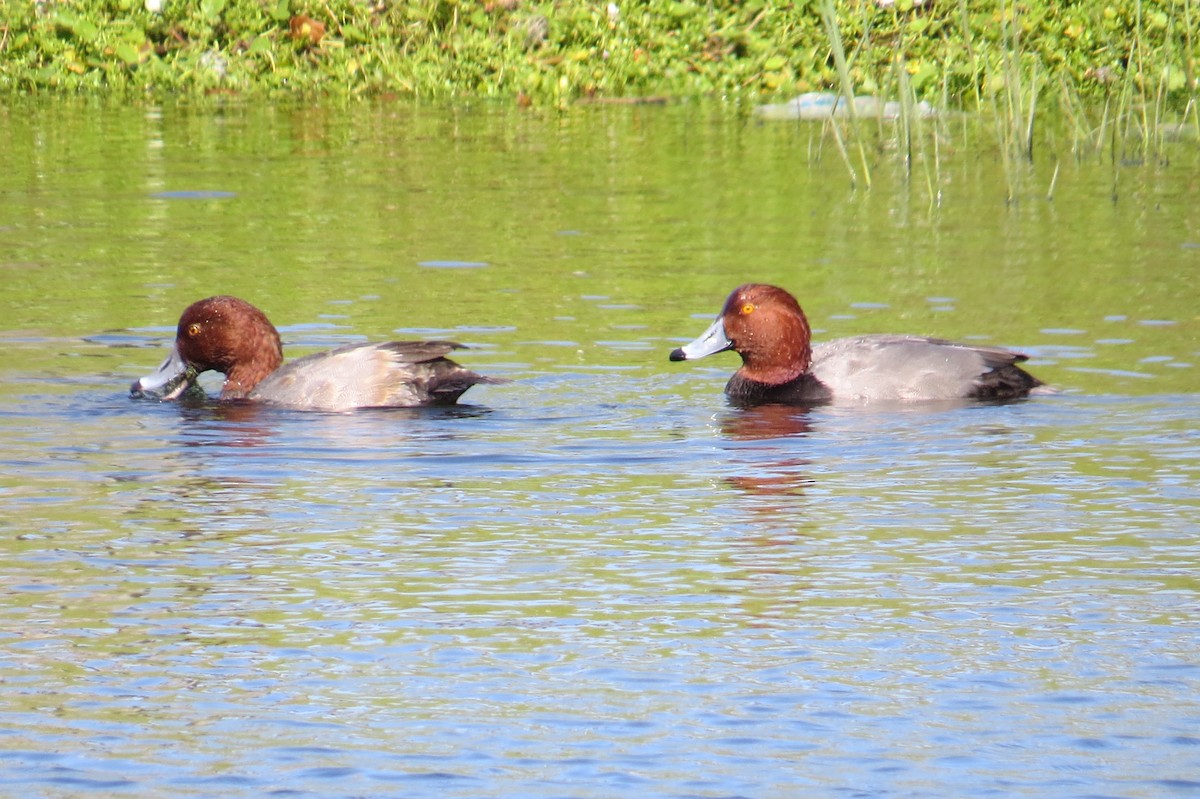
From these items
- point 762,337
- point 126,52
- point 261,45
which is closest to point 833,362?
→ point 762,337

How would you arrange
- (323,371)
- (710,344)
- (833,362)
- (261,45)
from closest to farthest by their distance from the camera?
(323,371) → (833,362) → (710,344) → (261,45)

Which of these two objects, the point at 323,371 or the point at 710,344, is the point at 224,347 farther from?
the point at 710,344

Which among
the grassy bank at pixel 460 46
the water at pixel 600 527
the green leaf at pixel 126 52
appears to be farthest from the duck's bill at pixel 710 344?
the green leaf at pixel 126 52

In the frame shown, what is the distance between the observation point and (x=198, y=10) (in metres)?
21.3

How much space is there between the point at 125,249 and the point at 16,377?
11.8ft

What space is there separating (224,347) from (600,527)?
10.1 feet

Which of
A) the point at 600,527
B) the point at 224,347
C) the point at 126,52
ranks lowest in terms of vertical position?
the point at 600,527

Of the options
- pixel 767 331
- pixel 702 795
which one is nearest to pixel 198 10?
pixel 767 331

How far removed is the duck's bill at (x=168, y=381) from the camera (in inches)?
346

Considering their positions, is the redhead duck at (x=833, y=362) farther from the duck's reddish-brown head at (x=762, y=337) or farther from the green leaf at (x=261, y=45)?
the green leaf at (x=261, y=45)

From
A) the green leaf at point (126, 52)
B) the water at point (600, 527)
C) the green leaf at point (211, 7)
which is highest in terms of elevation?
the green leaf at point (211, 7)

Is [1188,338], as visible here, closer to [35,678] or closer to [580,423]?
[580,423]

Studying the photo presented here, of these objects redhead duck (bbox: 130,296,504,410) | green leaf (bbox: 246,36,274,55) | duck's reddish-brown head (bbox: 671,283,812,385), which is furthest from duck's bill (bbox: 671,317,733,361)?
green leaf (bbox: 246,36,274,55)

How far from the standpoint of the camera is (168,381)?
29.1ft
